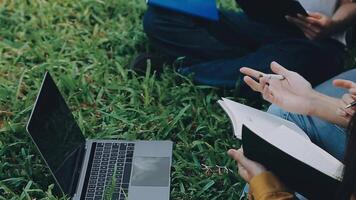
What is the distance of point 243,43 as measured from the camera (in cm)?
268

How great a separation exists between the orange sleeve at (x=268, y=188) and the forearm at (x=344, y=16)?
0.98 m

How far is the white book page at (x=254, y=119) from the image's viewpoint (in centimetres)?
176

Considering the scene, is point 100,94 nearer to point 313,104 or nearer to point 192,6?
point 192,6

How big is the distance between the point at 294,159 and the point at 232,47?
123cm

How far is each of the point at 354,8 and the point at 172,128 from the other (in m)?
0.86

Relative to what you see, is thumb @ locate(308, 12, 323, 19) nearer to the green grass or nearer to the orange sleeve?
the green grass

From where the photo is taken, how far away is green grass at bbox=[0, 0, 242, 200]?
208 cm

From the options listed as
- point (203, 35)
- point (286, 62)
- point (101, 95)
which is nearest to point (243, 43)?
point (203, 35)

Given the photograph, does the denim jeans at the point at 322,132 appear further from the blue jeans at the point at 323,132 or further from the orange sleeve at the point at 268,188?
the orange sleeve at the point at 268,188

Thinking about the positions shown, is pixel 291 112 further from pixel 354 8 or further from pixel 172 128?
pixel 354 8

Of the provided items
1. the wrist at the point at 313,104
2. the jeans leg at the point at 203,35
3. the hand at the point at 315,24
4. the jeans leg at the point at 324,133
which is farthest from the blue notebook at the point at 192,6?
the wrist at the point at 313,104

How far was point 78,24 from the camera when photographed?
2969 mm

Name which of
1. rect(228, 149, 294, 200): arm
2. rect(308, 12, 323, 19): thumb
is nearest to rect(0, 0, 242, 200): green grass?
rect(228, 149, 294, 200): arm

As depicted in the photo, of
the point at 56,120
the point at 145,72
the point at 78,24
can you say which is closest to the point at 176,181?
the point at 56,120
